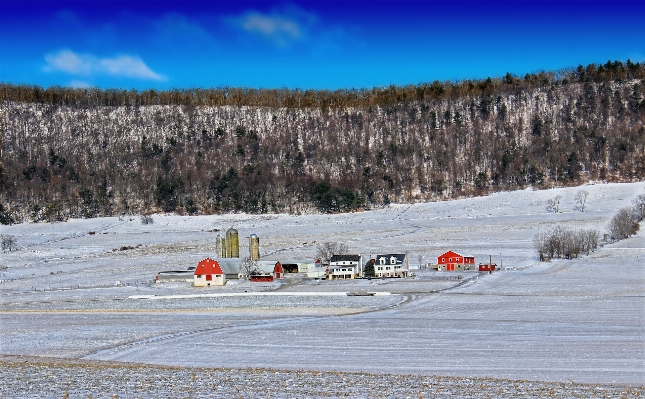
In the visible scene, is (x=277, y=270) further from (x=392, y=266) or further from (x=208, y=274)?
(x=392, y=266)

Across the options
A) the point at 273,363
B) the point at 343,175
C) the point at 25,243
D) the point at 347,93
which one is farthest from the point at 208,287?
the point at 347,93

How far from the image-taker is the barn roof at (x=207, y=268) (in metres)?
54.7

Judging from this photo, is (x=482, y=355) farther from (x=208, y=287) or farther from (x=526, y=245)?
(x=526, y=245)

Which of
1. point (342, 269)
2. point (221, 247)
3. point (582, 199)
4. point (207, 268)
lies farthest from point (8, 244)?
point (582, 199)

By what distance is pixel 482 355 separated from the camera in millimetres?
23891

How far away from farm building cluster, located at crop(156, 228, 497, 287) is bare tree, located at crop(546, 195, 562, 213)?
40746 mm

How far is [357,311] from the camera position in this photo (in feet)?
122

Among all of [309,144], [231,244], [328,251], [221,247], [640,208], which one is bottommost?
[328,251]

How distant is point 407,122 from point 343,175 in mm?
27556

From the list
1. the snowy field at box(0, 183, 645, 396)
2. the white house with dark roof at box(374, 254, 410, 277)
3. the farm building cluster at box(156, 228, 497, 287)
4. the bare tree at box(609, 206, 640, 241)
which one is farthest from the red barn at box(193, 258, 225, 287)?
the bare tree at box(609, 206, 640, 241)

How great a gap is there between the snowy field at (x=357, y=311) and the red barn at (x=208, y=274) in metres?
1.14

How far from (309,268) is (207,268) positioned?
10020 mm

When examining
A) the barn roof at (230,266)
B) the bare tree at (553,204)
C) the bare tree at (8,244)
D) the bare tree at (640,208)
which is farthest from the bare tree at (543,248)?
the bare tree at (8,244)

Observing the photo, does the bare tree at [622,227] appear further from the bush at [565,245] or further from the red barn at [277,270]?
the red barn at [277,270]
